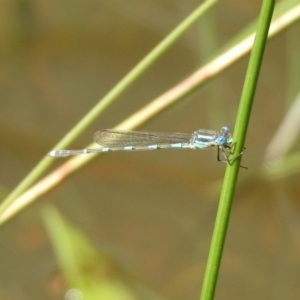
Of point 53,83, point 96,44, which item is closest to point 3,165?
point 53,83

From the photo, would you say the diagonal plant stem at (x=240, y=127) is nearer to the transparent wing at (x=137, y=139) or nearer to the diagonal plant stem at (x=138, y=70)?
the diagonal plant stem at (x=138, y=70)

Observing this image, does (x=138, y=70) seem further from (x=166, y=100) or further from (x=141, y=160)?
(x=141, y=160)

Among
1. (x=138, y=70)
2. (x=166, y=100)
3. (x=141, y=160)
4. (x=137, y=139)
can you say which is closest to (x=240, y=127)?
(x=138, y=70)

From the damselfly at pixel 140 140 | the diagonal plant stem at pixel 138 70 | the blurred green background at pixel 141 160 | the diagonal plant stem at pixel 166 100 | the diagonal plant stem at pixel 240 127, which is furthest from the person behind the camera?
the blurred green background at pixel 141 160

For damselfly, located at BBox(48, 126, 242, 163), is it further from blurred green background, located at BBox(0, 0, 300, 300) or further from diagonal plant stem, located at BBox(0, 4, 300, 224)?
blurred green background, located at BBox(0, 0, 300, 300)

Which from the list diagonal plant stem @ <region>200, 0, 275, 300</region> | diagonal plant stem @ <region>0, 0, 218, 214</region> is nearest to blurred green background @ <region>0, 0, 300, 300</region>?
diagonal plant stem @ <region>0, 0, 218, 214</region>

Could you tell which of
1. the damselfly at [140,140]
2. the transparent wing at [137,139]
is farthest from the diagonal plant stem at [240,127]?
the transparent wing at [137,139]
